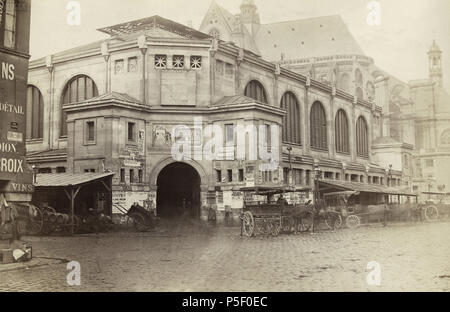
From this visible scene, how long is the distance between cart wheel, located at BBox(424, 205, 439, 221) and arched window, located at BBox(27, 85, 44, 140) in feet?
91.3

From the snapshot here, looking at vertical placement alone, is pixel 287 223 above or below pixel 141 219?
below

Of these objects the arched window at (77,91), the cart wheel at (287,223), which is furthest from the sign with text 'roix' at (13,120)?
the arched window at (77,91)

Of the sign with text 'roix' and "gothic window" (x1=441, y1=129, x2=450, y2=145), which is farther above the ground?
"gothic window" (x1=441, y1=129, x2=450, y2=145)

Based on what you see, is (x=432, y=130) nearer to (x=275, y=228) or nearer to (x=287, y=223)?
(x=287, y=223)

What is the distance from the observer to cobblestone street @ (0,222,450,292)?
38.3ft

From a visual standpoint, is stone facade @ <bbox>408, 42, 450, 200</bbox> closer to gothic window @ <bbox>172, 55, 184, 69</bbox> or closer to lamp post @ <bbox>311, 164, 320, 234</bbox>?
lamp post @ <bbox>311, 164, 320, 234</bbox>

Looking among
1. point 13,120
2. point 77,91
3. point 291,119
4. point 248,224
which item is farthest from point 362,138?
point 13,120

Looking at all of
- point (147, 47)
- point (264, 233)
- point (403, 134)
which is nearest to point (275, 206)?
point (264, 233)

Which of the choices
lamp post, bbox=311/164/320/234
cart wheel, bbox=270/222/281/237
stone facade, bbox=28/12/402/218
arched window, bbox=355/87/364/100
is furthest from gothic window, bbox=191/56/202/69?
arched window, bbox=355/87/364/100

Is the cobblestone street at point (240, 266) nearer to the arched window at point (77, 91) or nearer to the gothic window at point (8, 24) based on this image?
the gothic window at point (8, 24)

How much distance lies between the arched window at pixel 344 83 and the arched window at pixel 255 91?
18.6 metres

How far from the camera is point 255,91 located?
4300 cm

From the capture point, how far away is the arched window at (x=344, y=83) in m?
59.9

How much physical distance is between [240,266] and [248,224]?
10501 mm
